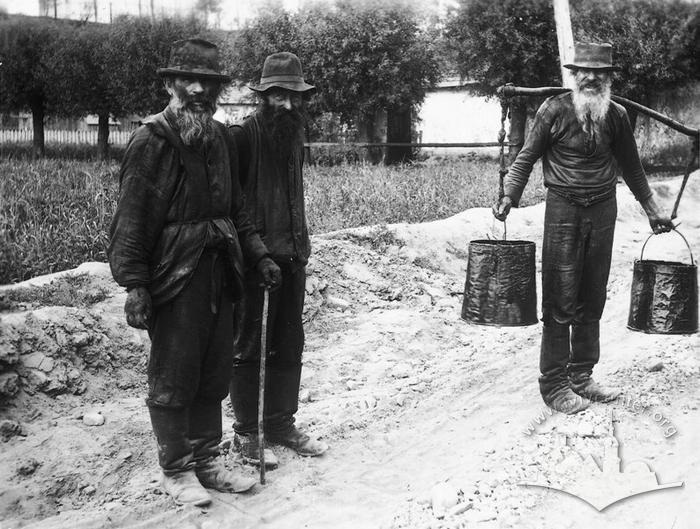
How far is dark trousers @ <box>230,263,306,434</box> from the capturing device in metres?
4.55

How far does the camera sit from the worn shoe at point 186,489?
4.03 metres

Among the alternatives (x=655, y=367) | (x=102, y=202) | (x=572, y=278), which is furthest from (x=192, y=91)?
(x=102, y=202)

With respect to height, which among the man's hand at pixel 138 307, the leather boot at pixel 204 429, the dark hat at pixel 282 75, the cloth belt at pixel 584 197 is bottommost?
the leather boot at pixel 204 429

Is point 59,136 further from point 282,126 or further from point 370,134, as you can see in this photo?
point 282,126

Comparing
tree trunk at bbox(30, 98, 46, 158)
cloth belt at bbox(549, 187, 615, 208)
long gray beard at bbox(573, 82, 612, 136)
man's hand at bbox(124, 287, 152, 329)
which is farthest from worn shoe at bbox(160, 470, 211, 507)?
tree trunk at bbox(30, 98, 46, 158)

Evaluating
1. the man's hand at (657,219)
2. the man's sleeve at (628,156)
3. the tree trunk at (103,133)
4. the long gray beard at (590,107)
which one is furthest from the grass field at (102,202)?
the tree trunk at (103,133)

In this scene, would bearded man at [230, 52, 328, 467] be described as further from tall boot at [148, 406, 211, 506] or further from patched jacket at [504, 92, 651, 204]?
patched jacket at [504, 92, 651, 204]

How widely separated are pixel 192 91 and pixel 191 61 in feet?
0.47

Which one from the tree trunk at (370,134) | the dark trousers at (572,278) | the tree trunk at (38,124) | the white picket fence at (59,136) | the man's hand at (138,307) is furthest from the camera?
the white picket fence at (59,136)

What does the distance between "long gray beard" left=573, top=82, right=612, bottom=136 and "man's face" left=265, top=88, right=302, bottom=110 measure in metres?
1.83

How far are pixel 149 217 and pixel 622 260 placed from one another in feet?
26.6

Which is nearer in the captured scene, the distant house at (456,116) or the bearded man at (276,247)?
the bearded man at (276,247)

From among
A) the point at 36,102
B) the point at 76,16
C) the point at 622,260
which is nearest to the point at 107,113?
the point at 36,102

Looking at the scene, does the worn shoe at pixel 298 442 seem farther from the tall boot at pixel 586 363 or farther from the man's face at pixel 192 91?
the man's face at pixel 192 91
